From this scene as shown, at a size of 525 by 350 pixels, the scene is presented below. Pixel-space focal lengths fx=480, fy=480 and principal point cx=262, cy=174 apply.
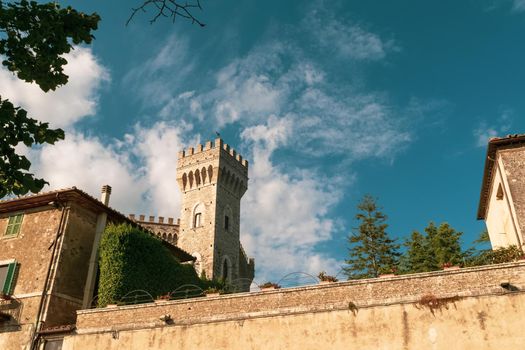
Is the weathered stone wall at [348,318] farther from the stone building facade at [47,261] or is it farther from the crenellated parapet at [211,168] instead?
the crenellated parapet at [211,168]

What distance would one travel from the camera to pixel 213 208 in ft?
146

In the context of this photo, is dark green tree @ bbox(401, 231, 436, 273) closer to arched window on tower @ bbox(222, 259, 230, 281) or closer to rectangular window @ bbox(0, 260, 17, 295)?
arched window on tower @ bbox(222, 259, 230, 281)

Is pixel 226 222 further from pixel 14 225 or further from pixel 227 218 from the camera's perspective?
pixel 14 225

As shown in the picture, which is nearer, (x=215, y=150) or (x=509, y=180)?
(x=509, y=180)

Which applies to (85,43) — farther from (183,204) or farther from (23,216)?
(183,204)

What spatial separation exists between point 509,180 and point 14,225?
19505 millimetres

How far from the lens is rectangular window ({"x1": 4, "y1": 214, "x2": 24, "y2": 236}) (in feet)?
66.9

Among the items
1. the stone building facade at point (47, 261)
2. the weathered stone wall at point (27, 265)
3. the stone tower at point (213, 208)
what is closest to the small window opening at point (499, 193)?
the stone building facade at point (47, 261)

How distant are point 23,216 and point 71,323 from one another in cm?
525

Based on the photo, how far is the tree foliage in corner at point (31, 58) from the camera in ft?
23.7

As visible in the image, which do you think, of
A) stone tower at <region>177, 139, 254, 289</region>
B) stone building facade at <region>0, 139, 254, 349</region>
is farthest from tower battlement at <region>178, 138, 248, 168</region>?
stone building facade at <region>0, 139, 254, 349</region>

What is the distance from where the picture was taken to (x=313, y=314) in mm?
14031

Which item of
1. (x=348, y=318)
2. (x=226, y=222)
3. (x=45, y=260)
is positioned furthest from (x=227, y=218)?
(x=348, y=318)

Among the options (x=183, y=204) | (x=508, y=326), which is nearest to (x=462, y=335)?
(x=508, y=326)
